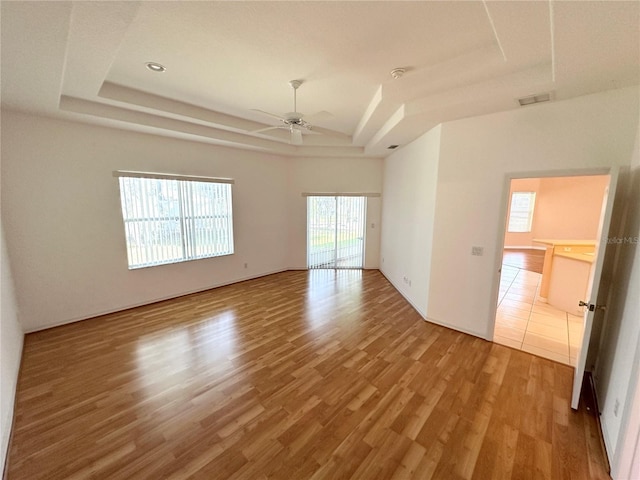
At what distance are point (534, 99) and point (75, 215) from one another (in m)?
5.73

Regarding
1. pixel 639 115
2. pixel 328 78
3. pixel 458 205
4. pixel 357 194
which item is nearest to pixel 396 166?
pixel 357 194

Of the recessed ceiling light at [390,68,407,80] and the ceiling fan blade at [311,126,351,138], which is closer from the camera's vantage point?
the recessed ceiling light at [390,68,407,80]

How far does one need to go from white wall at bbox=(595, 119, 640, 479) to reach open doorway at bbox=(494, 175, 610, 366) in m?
0.22

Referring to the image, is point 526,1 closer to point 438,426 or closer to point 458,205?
point 458,205

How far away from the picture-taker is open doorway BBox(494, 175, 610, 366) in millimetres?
3262

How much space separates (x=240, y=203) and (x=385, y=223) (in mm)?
3349

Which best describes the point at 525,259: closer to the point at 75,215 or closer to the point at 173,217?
the point at 173,217

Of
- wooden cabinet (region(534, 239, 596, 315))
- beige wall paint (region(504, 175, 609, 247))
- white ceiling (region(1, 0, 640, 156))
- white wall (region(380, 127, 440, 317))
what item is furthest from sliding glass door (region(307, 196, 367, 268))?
beige wall paint (region(504, 175, 609, 247))

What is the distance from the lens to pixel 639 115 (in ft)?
7.14

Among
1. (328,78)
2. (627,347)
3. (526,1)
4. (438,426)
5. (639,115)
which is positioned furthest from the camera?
(328,78)

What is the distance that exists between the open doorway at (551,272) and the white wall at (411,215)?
1.07 m

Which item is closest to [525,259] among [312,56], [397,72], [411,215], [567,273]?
[567,273]

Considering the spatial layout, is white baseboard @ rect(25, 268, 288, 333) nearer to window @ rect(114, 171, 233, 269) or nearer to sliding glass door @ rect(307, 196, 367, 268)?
window @ rect(114, 171, 233, 269)

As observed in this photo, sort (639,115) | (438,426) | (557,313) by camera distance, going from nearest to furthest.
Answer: (438,426)
(639,115)
(557,313)
